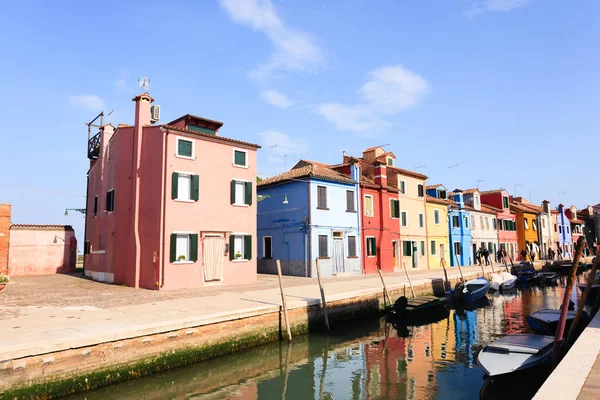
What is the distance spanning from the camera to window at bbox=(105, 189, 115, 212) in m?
21.3

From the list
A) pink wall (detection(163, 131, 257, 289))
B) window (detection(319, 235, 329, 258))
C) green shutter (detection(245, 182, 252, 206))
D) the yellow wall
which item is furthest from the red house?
pink wall (detection(163, 131, 257, 289))

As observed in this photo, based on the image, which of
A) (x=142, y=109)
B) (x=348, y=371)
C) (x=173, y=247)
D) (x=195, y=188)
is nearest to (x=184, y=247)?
(x=173, y=247)

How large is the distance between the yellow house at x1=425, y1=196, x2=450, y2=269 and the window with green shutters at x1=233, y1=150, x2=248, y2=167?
19.2 metres

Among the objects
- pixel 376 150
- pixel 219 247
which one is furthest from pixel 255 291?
pixel 376 150

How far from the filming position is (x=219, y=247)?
19.8 meters

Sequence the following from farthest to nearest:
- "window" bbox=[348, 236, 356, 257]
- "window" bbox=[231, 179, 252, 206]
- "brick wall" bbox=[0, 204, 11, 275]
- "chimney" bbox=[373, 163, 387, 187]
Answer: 1. "chimney" bbox=[373, 163, 387, 187]
2. "window" bbox=[348, 236, 356, 257]
3. "brick wall" bbox=[0, 204, 11, 275]
4. "window" bbox=[231, 179, 252, 206]

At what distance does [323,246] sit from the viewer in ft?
83.0

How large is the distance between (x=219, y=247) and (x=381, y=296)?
26.6 feet

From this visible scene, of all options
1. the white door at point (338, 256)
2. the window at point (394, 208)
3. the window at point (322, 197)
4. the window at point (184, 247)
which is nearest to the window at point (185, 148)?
the window at point (184, 247)

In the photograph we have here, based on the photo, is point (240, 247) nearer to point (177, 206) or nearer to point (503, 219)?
point (177, 206)

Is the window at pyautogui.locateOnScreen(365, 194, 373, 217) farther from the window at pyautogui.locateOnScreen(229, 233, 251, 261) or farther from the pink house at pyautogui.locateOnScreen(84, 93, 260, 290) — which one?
the window at pyautogui.locateOnScreen(229, 233, 251, 261)

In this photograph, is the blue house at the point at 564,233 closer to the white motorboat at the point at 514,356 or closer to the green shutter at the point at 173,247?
the white motorboat at the point at 514,356

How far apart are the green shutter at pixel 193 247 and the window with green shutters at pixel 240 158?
457 centimetres

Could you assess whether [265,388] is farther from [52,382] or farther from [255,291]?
[255,291]
